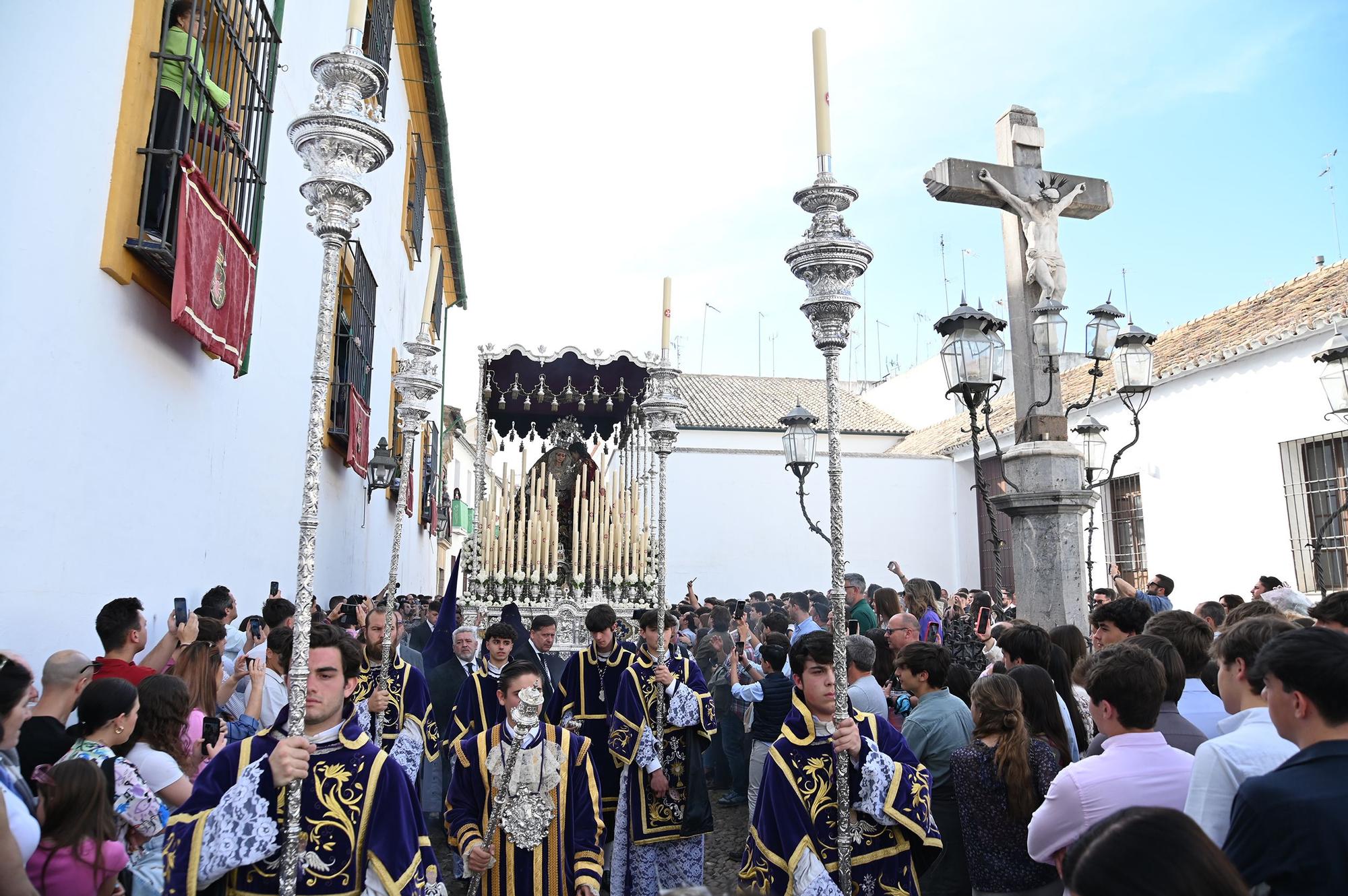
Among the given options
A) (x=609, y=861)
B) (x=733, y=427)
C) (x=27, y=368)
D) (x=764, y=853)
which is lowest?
(x=609, y=861)

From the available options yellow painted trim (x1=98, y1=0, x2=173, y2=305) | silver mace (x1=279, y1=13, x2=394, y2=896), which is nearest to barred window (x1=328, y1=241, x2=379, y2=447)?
yellow painted trim (x1=98, y1=0, x2=173, y2=305)

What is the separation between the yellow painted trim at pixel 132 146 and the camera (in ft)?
14.9

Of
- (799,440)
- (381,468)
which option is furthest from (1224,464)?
(381,468)

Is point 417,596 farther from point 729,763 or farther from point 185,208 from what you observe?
point 185,208

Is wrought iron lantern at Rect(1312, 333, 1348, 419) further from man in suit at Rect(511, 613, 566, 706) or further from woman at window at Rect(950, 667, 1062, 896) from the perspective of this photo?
man in suit at Rect(511, 613, 566, 706)

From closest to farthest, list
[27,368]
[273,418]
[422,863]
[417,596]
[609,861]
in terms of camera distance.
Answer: [422,863] < [27,368] < [609,861] < [273,418] < [417,596]

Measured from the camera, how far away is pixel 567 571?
1019cm

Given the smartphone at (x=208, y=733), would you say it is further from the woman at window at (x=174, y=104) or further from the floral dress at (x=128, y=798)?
the woman at window at (x=174, y=104)

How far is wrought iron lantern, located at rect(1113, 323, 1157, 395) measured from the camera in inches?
Result: 296

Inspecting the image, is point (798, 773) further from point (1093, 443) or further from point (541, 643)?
point (1093, 443)

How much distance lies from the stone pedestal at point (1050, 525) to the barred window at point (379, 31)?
27.2ft

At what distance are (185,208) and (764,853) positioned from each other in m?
4.36

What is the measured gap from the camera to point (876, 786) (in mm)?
3125

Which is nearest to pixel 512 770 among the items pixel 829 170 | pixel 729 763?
pixel 829 170
